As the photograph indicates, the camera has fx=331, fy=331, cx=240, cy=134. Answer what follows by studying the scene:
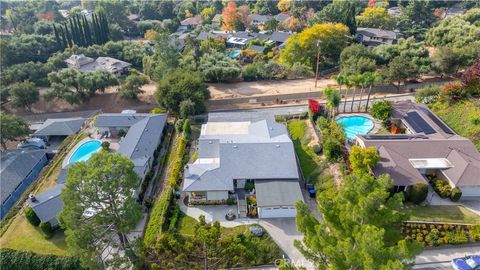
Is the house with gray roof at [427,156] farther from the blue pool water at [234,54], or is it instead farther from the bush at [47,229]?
the blue pool water at [234,54]

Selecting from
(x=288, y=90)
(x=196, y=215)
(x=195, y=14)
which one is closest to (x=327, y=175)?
(x=196, y=215)

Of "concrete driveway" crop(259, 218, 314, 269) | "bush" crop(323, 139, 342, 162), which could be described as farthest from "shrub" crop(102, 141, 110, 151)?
"bush" crop(323, 139, 342, 162)

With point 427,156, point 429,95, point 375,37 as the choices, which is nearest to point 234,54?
point 375,37

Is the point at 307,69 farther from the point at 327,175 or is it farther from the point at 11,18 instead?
the point at 11,18

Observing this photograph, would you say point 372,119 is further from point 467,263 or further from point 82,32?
point 82,32

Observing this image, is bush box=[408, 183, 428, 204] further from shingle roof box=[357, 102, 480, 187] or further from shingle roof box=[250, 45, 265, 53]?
shingle roof box=[250, 45, 265, 53]

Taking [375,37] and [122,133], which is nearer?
[122,133]

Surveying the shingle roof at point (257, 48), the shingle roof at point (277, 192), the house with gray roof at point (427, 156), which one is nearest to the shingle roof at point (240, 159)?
the shingle roof at point (277, 192)
